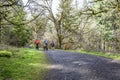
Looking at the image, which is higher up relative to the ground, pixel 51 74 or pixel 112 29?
pixel 112 29

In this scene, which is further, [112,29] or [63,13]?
[63,13]

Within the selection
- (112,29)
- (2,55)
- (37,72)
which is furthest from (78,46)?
(37,72)

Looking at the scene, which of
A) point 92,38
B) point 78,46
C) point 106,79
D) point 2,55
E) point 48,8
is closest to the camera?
point 106,79

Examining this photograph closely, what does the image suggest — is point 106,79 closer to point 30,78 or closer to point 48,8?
point 30,78

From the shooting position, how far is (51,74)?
1427 centimetres

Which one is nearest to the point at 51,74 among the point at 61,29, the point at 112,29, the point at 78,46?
the point at 112,29

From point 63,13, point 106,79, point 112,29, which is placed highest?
point 63,13

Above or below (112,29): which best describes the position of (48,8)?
above

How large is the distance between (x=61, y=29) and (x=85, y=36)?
1478 cm

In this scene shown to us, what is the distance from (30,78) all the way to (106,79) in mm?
3695

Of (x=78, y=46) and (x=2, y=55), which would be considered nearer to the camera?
(x=2, y=55)

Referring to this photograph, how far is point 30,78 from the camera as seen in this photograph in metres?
13.5

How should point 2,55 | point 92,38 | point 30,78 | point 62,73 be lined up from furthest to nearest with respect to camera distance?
point 92,38
point 2,55
point 62,73
point 30,78

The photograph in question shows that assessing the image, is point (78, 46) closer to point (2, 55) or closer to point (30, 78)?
point (2, 55)
